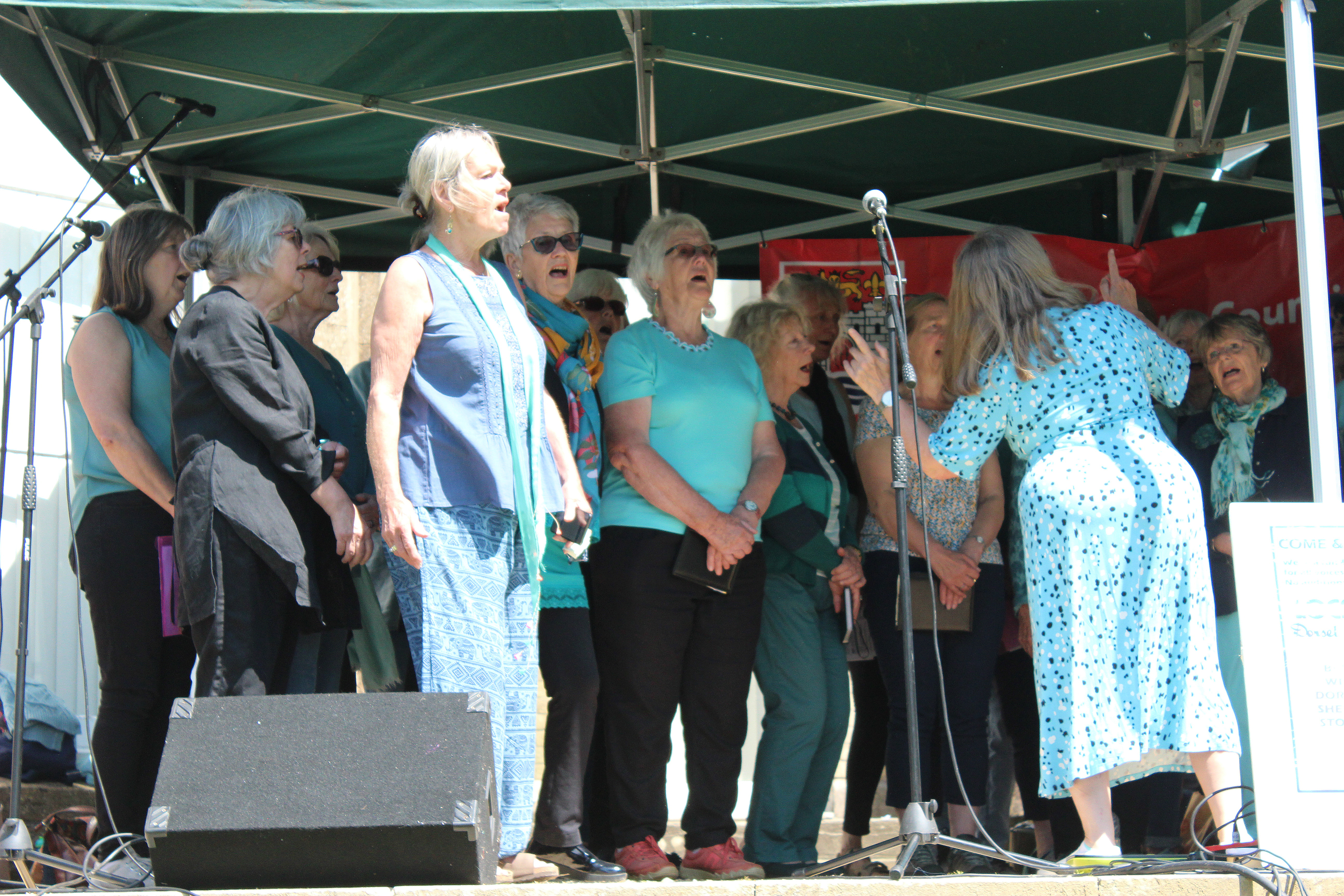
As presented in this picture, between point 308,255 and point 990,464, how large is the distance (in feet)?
7.23

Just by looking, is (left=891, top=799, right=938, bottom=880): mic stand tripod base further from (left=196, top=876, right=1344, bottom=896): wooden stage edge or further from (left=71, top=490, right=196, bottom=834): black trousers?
(left=71, top=490, right=196, bottom=834): black trousers

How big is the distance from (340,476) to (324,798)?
45.7 inches

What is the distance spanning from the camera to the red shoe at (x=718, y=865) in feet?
13.1

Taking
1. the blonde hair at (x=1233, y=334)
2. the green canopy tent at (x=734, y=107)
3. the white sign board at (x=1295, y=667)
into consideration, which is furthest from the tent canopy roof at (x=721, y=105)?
the white sign board at (x=1295, y=667)

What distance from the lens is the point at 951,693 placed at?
160 inches

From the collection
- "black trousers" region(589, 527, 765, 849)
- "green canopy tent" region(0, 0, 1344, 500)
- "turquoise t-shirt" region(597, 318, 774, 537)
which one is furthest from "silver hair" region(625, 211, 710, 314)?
"black trousers" region(589, 527, 765, 849)

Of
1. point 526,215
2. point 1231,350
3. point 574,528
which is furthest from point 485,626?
point 1231,350

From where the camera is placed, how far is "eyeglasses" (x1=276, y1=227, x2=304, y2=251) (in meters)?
3.61

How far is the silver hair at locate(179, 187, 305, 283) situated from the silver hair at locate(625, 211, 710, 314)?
121 cm

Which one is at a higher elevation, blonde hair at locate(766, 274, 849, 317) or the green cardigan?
blonde hair at locate(766, 274, 849, 317)

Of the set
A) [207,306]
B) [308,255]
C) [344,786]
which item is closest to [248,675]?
[344,786]

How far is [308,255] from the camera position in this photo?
12.4 feet

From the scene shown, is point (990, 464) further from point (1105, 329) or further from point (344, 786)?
point (344, 786)

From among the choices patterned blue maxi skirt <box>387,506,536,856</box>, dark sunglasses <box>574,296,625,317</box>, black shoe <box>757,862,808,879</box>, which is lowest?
black shoe <box>757,862,808,879</box>
